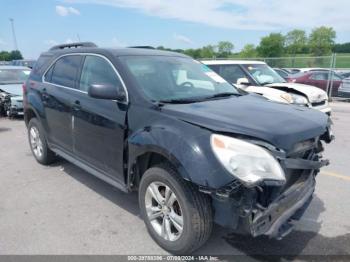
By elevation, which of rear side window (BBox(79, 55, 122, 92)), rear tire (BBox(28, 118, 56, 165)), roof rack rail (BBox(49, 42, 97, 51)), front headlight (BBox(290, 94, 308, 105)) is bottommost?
rear tire (BBox(28, 118, 56, 165))

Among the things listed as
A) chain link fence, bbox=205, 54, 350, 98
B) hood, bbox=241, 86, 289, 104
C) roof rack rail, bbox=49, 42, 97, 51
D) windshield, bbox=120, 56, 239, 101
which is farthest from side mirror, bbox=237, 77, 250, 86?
chain link fence, bbox=205, 54, 350, 98

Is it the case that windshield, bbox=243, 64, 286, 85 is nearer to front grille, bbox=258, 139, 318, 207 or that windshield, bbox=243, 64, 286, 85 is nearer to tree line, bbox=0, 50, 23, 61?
front grille, bbox=258, 139, 318, 207

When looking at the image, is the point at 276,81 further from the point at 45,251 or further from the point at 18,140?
the point at 45,251

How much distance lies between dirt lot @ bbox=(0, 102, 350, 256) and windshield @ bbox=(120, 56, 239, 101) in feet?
4.83

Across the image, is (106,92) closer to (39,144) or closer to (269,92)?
(39,144)

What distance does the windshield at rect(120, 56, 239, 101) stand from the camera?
3.73 metres

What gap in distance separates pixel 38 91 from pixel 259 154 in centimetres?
Result: 405

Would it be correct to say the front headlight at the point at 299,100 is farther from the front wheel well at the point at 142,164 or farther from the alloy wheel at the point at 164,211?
the alloy wheel at the point at 164,211

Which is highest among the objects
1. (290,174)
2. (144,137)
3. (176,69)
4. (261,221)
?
(176,69)

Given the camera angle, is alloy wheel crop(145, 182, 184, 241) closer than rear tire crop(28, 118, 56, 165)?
Yes

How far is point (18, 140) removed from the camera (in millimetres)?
7934

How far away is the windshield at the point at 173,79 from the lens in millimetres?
3730

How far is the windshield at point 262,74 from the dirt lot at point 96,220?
13.3 ft

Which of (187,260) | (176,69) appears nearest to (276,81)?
(176,69)
